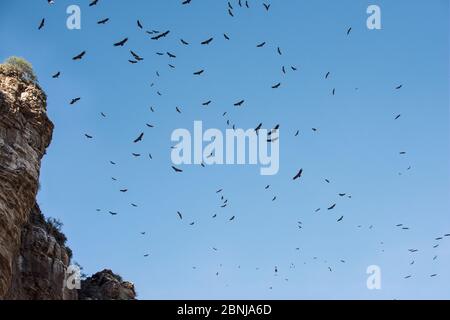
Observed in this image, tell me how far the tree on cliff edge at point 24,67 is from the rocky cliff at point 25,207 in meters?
0.99

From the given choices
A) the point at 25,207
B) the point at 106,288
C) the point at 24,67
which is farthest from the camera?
the point at 106,288

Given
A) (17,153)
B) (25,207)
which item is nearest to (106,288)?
(25,207)

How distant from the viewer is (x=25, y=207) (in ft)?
106

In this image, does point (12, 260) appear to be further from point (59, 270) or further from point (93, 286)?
point (93, 286)

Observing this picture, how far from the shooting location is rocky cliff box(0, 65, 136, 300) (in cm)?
3023

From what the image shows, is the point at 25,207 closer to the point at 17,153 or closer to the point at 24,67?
the point at 17,153

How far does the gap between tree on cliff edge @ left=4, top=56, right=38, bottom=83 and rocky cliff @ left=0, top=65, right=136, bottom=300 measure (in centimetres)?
99

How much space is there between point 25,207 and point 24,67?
1037 cm

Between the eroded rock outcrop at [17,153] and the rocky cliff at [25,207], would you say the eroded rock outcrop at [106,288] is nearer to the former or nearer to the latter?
the rocky cliff at [25,207]

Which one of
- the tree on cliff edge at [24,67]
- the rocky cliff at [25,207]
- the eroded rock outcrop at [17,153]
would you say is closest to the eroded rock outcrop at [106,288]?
the rocky cliff at [25,207]

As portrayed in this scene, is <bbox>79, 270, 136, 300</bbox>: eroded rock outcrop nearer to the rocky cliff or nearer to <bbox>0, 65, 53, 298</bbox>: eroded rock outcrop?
the rocky cliff

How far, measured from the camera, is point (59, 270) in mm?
40219
